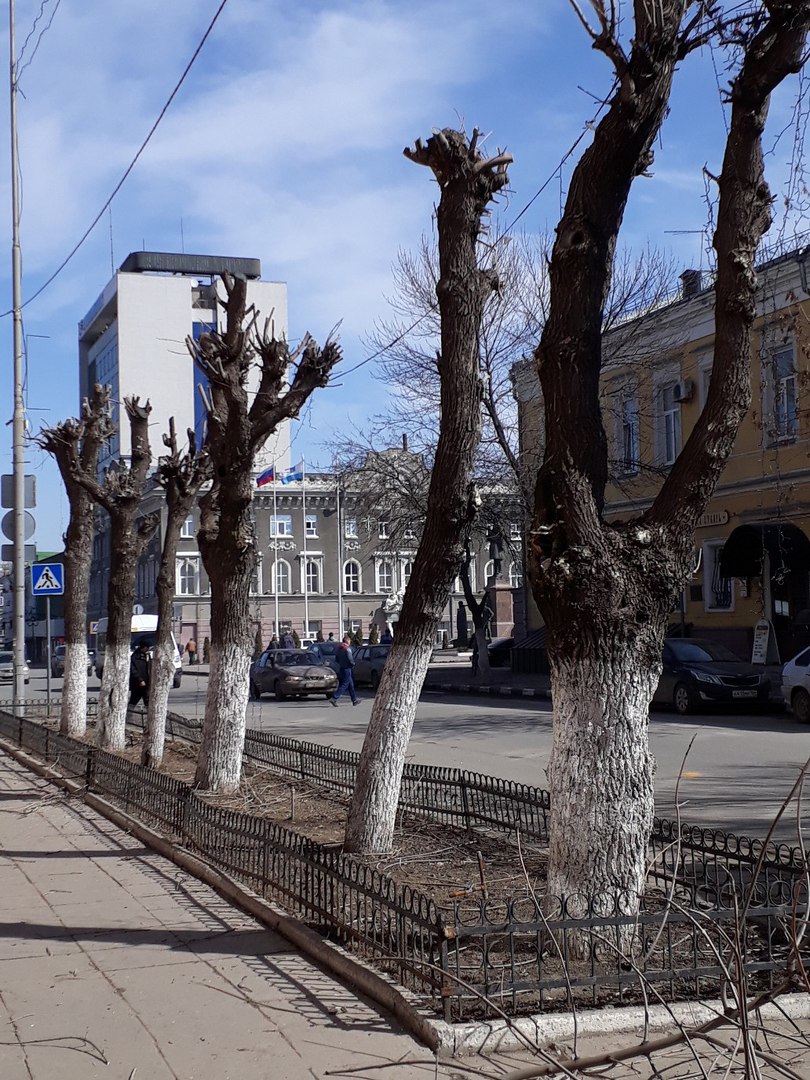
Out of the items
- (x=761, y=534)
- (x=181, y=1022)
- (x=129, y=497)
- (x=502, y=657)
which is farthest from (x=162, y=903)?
(x=502, y=657)

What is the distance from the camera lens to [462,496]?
818 cm

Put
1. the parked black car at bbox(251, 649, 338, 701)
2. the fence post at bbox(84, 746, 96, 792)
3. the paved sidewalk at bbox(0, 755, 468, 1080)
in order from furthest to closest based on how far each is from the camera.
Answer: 1. the parked black car at bbox(251, 649, 338, 701)
2. the fence post at bbox(84, 746, 96, 792)
3. the paved sidewalk at bbox(0, 755, 468, 1080)

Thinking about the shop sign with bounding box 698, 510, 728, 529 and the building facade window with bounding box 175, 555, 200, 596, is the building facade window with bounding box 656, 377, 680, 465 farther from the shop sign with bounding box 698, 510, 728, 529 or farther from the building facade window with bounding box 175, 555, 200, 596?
the building facade window with bounding box 175, 555, 200, 596

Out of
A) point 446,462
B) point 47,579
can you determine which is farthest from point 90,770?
point 47,579

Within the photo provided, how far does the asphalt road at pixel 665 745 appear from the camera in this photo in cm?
1136

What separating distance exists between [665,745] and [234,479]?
27.0 ft

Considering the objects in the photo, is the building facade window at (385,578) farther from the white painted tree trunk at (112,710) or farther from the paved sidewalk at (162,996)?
the paved sidewalk at (162,996)

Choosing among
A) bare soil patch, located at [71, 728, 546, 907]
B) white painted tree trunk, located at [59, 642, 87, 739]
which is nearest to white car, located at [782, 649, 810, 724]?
bare soil patch, located at [71, 728, 546, 907]

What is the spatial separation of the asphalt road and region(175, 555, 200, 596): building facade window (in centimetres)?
4600

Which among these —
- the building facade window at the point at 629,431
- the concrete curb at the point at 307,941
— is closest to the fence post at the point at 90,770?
the concrete curb at the point at 307,941

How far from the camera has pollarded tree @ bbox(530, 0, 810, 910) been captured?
18.9ft

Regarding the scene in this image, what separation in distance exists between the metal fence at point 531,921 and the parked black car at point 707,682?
43.6 feet

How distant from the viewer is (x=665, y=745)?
1673 centimetres

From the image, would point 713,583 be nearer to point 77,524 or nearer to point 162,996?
point 77,524
